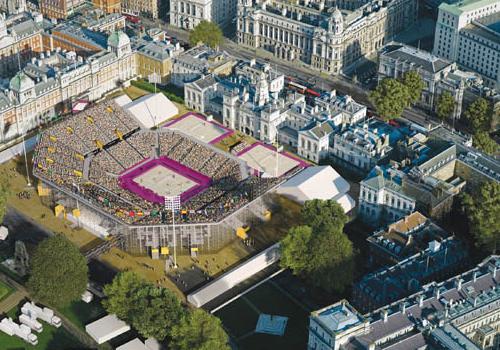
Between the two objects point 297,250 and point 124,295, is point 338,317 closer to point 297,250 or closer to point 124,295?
point 297,250

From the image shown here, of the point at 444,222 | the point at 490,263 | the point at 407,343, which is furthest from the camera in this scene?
the point at 444,222

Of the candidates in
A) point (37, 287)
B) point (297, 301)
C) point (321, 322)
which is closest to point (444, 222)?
point (297, 301)

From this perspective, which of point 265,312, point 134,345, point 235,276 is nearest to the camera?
point 134,345

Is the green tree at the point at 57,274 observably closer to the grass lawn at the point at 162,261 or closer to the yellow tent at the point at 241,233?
the grass lawn at the point at 162,261

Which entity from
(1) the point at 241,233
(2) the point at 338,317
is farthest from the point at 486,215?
(1) the point at 241,233

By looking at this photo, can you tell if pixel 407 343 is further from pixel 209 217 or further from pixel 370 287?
pixel 209 217

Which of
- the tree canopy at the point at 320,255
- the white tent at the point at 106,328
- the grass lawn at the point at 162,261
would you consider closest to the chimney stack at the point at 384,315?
the tree canopy at the point at 320,255
